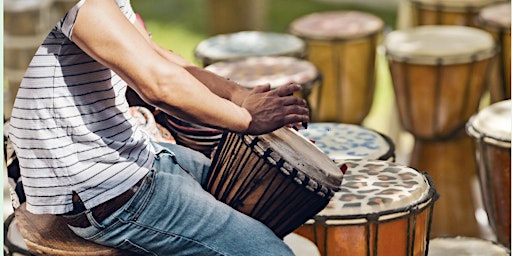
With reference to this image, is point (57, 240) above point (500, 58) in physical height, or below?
above

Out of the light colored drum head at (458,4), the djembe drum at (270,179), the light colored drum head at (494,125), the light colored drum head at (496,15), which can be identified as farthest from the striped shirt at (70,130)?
the light colored drum head at (458,4)

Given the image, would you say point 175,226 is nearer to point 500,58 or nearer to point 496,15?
point 500,58

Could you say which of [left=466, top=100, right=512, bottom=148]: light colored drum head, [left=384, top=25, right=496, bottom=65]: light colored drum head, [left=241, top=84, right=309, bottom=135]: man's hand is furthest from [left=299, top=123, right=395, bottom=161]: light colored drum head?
[left=384, top=25, right=496, bottom=65]: light colored drum head

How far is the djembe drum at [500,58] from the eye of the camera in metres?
4.33

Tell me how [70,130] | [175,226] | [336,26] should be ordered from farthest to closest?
[336,26], [175,226], [70,130]

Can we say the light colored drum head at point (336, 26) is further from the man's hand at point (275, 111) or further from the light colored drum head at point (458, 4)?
the man's hand at point (275, 111)

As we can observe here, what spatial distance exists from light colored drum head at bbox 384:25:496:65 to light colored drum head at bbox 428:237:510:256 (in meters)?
1.23

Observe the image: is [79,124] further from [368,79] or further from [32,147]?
[368,79]

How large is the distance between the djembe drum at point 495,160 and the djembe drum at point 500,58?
3.44 feet

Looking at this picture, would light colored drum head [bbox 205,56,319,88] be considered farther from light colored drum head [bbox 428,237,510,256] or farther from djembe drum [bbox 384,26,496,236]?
light colored drum head [bbox 428,237,510,256]

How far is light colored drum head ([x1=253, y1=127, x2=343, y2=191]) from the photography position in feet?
6.85

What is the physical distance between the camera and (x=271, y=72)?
3.68 m

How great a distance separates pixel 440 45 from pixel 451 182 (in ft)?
1.89

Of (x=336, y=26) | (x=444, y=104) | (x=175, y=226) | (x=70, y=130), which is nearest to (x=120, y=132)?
(x=70, y=130)
